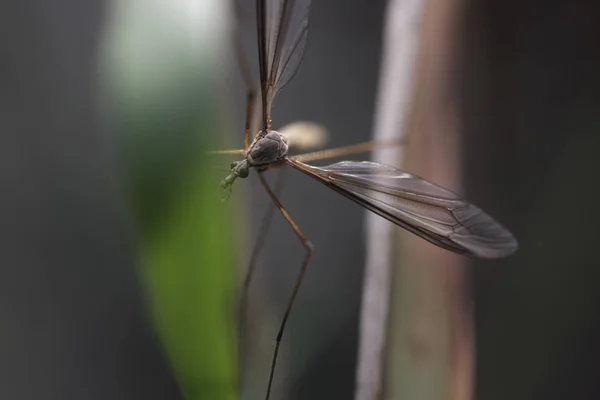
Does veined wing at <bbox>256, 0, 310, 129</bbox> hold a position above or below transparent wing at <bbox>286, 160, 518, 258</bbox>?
above

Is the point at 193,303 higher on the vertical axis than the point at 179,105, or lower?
lower

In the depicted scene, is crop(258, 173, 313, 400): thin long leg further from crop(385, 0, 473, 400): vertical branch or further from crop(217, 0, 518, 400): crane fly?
crop(385, 0, 473, 400): vertical branch

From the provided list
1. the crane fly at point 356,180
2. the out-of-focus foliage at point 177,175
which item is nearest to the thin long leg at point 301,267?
the crane fly at point 356,180

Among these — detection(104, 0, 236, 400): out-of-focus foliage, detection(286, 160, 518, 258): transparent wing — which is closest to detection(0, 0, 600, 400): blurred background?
detection(104, 0, 236, 400): out-of-focus foliage

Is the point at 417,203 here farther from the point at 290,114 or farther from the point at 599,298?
the point at 599,298

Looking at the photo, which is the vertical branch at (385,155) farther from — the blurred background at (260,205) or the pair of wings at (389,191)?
the pair of wings at (389,191)

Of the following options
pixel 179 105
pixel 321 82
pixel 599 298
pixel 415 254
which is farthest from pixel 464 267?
Result: pixel 179 105
